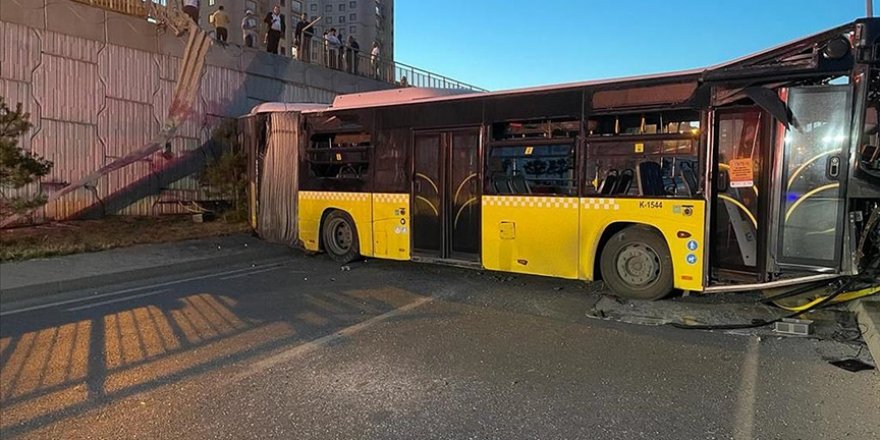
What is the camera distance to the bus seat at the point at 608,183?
7473 millimetres

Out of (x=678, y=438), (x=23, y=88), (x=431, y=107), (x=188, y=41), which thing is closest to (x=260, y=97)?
(x=188, y=41)

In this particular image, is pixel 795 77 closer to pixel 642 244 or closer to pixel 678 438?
pixel 642 244

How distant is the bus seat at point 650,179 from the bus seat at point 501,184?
188cm

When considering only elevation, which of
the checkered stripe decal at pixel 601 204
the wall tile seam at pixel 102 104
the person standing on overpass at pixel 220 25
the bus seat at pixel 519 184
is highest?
the person standing on overpass at pixel 220 25

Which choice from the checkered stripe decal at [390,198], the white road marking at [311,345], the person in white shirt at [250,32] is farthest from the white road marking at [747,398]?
the person in white shirt at [250,32]

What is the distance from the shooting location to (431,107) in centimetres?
923

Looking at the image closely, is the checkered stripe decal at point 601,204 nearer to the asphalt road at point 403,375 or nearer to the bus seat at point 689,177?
the bus seat at point 689,177

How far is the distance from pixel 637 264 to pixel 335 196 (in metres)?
5.63

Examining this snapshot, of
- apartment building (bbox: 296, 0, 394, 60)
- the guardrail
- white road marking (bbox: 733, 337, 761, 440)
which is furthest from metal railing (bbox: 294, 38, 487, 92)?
apartment building (bbox: 296, 0, 394, 60)

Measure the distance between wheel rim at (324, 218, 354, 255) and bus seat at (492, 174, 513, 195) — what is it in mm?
3342

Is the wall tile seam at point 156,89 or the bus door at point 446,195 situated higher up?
the wall tile seam at point 156,89

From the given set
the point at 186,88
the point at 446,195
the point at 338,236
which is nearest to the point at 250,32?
the point at 186,88

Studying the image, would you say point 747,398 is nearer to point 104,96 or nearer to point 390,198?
point 390,198

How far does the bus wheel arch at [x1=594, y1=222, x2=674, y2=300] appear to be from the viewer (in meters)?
7.25
